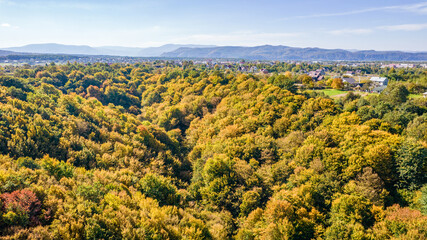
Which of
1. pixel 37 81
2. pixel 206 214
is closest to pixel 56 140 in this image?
pixel 206 214

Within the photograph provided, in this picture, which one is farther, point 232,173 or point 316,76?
point 316,76

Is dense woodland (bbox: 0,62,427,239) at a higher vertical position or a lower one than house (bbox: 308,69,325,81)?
lower

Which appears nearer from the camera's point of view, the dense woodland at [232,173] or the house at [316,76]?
the dense woodland at [232,173]

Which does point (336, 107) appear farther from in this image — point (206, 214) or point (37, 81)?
point (37, 81)

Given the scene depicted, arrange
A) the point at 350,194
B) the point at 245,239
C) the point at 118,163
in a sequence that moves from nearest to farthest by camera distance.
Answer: the point at 245,239
the point at 350,194
the point at 118,163

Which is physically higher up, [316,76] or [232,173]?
[316,76]

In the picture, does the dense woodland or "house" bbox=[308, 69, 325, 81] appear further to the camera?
"house" bbox=[308, 69, 325, 81]

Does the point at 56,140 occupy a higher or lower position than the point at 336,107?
lower

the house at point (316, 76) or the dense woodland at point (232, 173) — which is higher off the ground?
the house at point (316, 76)
